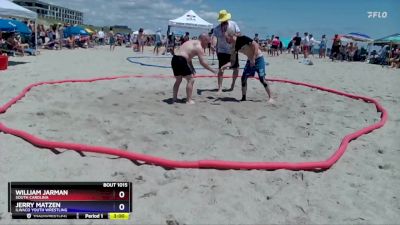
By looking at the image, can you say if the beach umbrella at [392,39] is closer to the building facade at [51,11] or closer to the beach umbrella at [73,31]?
the beach umbrella at [73,31]

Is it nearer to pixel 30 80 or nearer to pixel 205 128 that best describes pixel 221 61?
pixel 205 128

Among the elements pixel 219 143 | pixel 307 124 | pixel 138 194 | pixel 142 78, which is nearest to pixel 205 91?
pixel 142 78

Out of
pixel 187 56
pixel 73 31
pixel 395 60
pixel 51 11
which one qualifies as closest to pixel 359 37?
pixel 395 60

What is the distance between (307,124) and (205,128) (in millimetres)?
1622

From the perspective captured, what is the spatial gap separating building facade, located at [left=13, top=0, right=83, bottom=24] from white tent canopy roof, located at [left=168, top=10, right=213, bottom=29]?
77.0 m

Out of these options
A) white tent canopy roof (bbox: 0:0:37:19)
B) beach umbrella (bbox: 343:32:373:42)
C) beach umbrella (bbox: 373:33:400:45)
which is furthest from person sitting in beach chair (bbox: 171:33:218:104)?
beach umbrella (bbox: 343:32:373:42)

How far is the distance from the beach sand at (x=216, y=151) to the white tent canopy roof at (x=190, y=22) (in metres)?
12.9

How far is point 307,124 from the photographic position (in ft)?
18.3

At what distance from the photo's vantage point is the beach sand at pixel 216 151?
3.07 metres

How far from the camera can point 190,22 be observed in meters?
19.8
